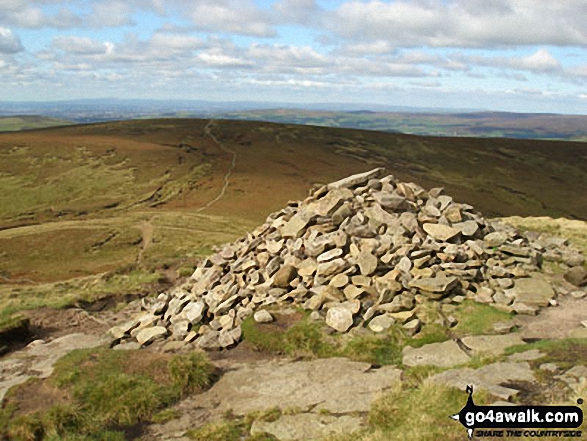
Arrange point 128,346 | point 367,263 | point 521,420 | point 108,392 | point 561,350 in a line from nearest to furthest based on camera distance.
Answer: point 521,420
point 561,350
point 108,392
point 128,346
point 367,263

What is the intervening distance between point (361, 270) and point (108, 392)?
407 inches

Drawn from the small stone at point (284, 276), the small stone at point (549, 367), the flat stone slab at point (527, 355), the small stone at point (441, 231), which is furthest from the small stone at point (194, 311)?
the small stone at point (549, 367)

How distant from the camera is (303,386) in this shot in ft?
44.8

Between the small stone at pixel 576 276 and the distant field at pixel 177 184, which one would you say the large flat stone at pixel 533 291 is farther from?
the distant field at pixel 177 184

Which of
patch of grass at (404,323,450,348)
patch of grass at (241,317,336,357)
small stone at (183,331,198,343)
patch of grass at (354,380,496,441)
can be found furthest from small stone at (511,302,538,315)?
small stone at (183,331,198,343)

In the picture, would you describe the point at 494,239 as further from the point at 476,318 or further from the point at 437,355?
the point at 437,355

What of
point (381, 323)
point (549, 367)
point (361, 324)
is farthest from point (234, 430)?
point (549, 367)

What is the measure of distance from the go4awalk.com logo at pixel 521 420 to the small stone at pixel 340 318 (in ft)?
23.4

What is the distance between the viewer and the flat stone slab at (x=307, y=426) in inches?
430

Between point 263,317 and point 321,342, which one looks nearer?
point 321,342

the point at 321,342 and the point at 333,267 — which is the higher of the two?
the point at 333,267

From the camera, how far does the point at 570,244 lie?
26031 mm

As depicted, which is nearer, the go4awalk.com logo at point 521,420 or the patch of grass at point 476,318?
the go4awalk.com logo at point 521,420

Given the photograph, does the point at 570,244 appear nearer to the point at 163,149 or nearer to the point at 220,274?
the point at 220,274
